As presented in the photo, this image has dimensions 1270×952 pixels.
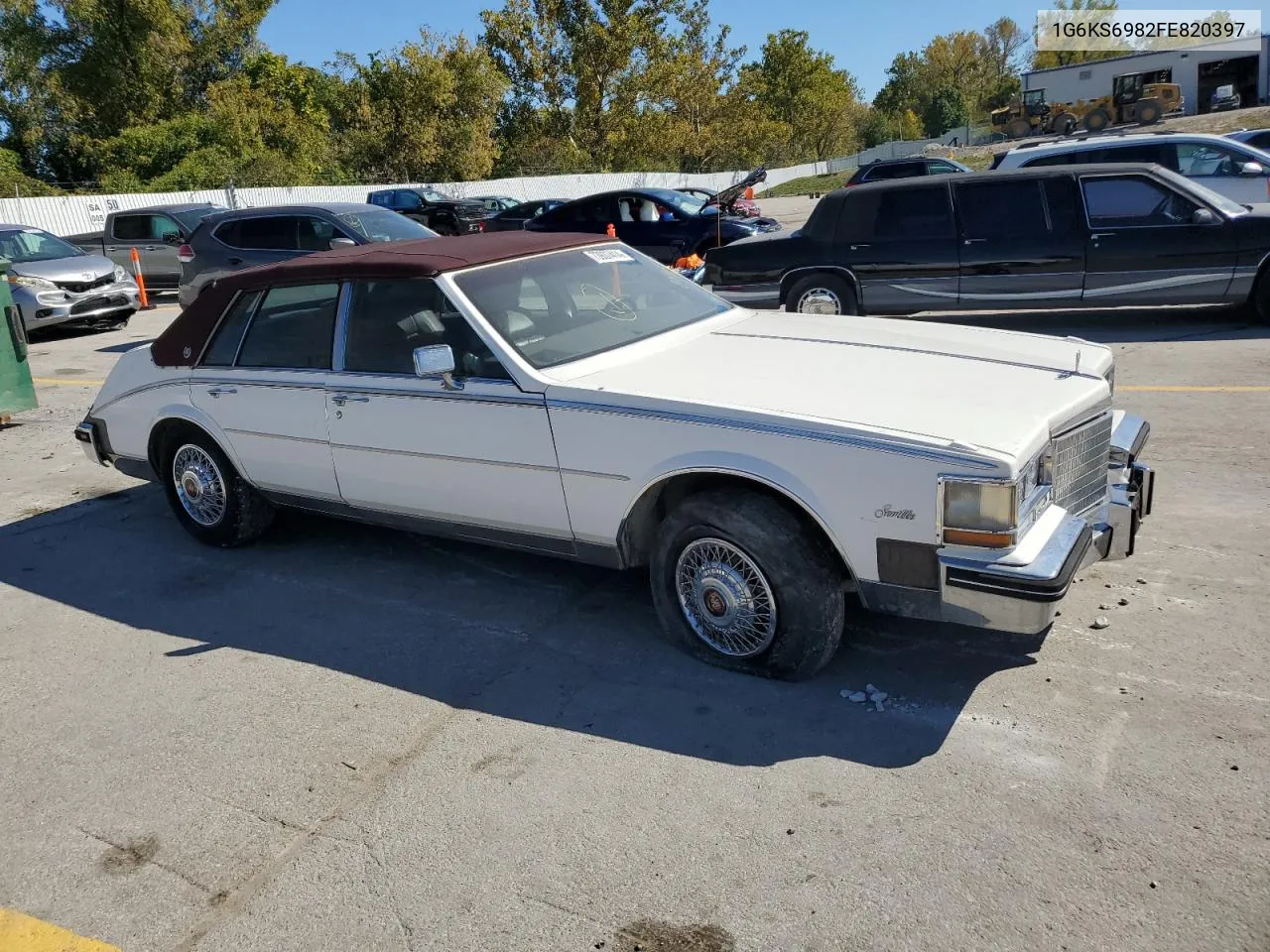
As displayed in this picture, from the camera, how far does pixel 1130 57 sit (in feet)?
193

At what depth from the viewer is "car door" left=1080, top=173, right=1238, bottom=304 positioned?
9539 mm

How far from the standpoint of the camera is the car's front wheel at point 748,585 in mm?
3799

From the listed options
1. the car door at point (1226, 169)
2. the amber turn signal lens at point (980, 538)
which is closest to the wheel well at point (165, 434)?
the amber turn signal lens at point (980, 538)

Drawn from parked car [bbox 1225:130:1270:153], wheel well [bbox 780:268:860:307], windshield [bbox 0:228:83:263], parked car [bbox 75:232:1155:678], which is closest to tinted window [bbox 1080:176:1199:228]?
wheel well [bbox 780:268:860:307]

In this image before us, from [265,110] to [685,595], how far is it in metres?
43.6

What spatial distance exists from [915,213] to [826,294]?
1.15 m

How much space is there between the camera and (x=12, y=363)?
909 centimetres

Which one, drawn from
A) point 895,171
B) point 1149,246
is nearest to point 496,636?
point 1149,246

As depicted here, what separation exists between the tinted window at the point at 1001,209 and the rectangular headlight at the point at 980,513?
→ 743cm

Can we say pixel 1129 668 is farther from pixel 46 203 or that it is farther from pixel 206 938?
pixel 46 203

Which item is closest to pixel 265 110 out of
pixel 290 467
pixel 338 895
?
pixel 290 467

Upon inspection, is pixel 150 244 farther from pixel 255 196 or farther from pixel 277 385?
pixel 277 385

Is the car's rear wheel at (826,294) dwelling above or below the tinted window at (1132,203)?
below

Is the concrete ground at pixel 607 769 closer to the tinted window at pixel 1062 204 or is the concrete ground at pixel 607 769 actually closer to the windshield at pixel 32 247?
the tinted window at pixel 1062 204
